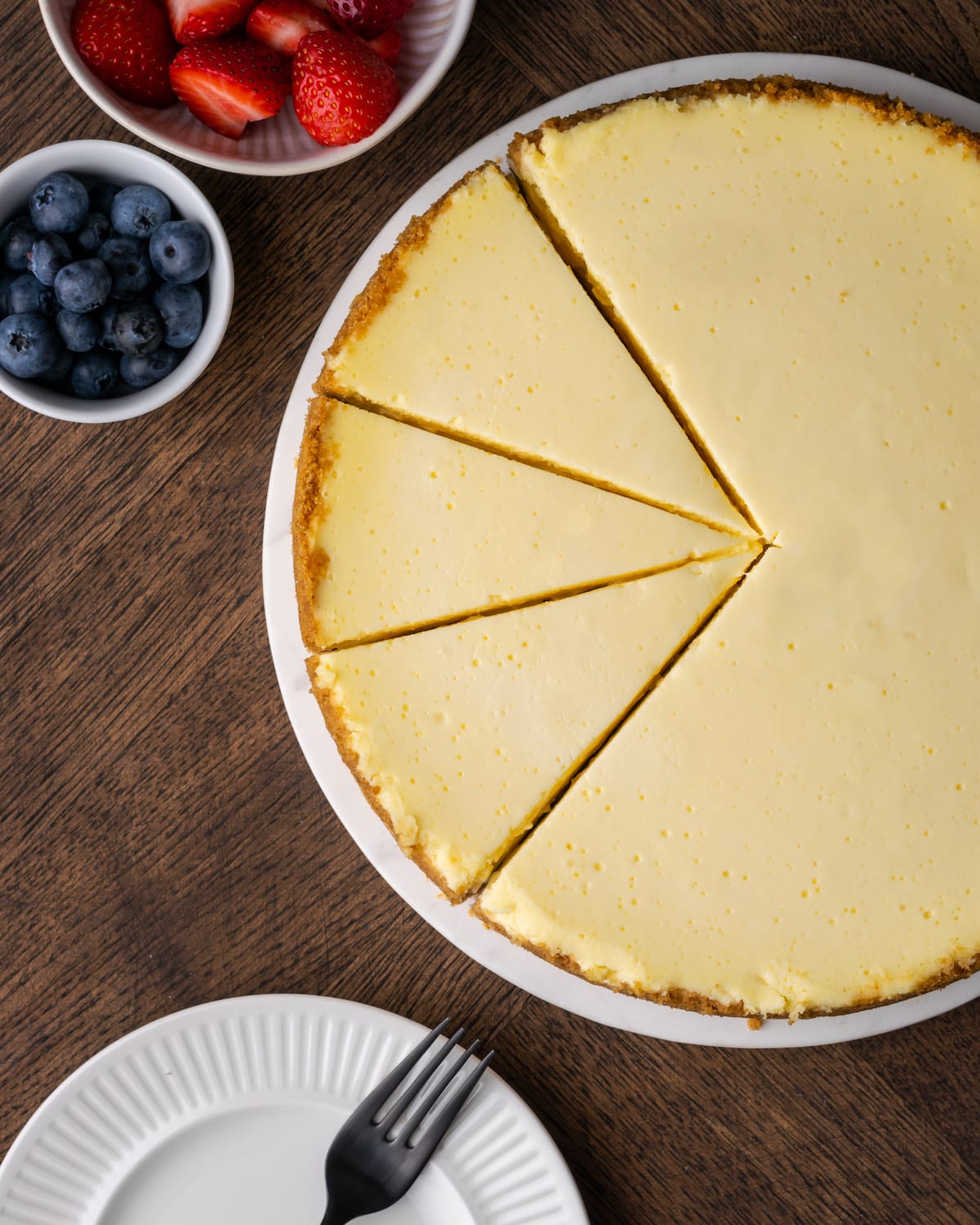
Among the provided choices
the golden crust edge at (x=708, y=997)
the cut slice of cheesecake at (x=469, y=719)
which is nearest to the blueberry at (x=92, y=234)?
the cut slice of cheesecake at (x=469, y=719)

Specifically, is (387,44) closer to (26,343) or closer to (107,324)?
(107,324)

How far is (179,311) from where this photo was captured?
172cm

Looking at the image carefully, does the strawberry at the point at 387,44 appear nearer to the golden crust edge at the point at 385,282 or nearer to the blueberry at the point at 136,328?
the golden crust edge at the point at 385,282

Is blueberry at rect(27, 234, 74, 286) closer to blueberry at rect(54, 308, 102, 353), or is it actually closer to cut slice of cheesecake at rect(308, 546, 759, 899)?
blueberry at rect(54, 308, 102, 353)

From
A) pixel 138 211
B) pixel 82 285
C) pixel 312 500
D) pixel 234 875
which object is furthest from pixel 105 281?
pixel 234 875

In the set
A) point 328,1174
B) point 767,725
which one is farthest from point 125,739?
point 767,725

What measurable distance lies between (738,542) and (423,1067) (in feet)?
3.73

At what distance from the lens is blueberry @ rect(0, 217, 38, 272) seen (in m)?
1.73

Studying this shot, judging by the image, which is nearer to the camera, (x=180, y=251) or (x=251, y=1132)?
(x=180, y=251)

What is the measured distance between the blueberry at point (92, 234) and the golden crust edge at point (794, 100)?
2.41 ft

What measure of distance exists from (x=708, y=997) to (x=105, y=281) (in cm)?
154

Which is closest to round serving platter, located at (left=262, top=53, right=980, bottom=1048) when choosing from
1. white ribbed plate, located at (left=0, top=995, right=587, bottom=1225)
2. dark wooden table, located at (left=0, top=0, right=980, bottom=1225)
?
dark wooden table, located at (left=0, top=0, right=980, bottom=1225)

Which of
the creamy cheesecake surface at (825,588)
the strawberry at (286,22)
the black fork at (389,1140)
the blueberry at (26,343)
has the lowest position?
the black fork at (389,1140)

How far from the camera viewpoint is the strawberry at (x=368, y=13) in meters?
1.67
